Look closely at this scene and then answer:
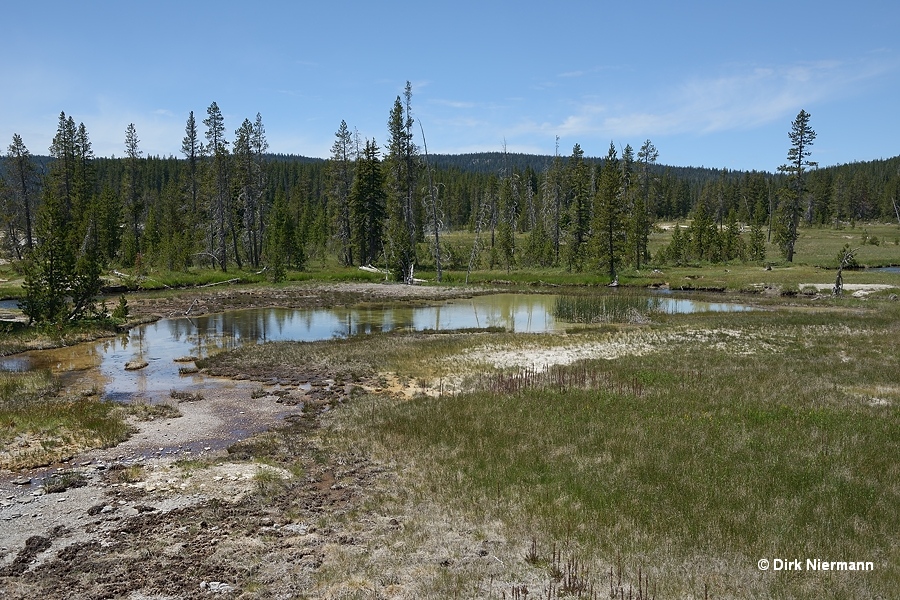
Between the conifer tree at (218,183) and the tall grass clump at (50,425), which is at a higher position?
the conifer tree at (218,183)

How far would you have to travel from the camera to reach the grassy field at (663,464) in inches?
305

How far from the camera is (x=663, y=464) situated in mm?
11172

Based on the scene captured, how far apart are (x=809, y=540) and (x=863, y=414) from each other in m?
7.85

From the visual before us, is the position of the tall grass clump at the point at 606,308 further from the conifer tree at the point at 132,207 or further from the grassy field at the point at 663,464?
the conifer tree at the point at 132,207

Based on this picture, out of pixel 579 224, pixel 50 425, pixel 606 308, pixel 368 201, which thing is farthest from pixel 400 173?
pixel 50 425

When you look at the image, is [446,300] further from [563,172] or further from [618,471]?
[563,172]

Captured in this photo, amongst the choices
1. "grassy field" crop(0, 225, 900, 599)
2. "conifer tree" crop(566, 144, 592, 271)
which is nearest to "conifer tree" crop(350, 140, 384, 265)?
"conifer tree" crop(566, 144, 592, 271)

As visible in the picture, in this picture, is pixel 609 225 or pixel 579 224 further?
pixel 579 224

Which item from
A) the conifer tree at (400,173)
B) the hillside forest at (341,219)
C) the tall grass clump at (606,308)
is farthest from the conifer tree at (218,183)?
the tall grass clump at (606,308)

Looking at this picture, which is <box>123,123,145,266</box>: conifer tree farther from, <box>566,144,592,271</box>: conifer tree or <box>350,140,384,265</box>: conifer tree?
<box>566,144,592,271</box>: conifer tree

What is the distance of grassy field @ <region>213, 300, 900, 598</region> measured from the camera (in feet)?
25.5

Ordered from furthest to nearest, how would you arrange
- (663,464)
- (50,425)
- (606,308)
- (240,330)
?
1. (606,308)
2. (240,330)
3. (50,425)
4. (663,464)

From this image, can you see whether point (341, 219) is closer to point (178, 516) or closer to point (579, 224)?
point (579, 224)

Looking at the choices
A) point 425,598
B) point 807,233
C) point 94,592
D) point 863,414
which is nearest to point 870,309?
point 863,414
